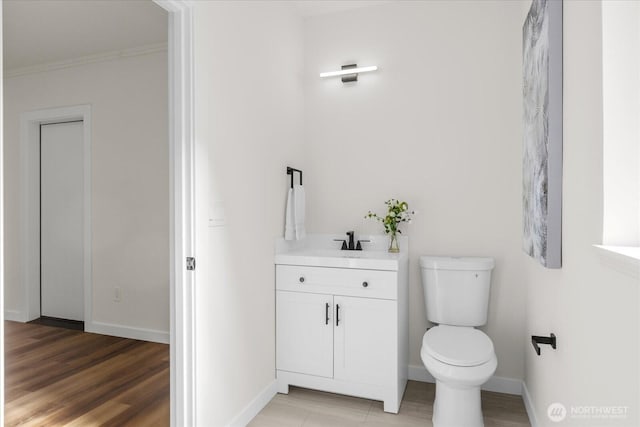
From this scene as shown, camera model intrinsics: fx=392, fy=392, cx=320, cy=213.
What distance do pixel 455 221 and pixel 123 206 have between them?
2797 mm

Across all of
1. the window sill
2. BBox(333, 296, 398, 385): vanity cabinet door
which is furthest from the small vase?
the window sill

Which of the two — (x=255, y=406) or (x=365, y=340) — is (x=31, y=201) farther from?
(x=365, y=340)

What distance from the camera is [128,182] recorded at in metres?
3.47

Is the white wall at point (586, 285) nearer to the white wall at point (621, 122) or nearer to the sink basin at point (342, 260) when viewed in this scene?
the white wall at point (621, 122)

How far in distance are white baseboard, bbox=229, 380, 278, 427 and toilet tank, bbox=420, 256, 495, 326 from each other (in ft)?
3.58

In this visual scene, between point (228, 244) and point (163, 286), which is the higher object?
point (228, 244)

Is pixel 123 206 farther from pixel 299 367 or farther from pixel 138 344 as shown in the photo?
pixel 299 367

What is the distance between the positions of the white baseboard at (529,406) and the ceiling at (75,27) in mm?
3354

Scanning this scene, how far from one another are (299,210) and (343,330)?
0.84 metres

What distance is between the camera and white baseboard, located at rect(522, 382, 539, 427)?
2.04 m

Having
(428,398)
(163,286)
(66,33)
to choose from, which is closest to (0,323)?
(428,398)

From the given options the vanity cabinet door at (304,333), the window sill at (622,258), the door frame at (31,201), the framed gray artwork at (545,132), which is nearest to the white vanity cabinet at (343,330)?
the vanity cabinet door at (304,333)

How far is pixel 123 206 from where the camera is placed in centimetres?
349

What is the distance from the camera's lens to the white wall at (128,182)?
3373mm
